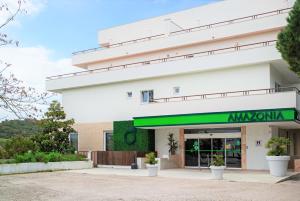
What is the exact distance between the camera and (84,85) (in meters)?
32.7

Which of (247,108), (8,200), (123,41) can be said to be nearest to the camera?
(8,200)

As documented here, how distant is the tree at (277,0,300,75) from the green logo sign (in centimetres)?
760

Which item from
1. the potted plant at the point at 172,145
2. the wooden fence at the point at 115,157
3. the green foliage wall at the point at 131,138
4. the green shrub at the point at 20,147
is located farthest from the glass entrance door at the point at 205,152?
the green shrub at the point at 20,147

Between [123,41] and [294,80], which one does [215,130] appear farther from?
[123,41]

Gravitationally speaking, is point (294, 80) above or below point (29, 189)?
above

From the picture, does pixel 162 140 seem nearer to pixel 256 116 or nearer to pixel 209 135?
pixel 209 135

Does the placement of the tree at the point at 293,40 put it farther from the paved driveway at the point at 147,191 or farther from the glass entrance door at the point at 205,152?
the glass entrance door at the point at 205,152

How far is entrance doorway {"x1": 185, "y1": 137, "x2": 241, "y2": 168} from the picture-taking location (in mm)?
25781

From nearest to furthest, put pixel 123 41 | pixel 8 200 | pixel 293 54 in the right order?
pixel 8 200 < pixel 293 54 < pixel 123 41

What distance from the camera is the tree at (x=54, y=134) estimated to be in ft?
96.7

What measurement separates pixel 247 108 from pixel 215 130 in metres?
3.38

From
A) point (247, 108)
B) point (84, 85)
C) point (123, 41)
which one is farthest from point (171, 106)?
point (123, 41)

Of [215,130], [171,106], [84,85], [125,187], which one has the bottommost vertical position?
[125,187]

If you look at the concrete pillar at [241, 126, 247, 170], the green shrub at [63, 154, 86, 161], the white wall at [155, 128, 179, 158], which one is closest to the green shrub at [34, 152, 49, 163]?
the green shrub at [63, 154, 86, 161]
